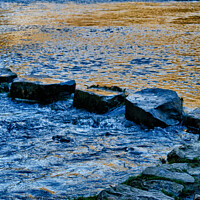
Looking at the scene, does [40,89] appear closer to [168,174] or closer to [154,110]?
[154,110]

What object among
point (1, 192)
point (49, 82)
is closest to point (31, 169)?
point (1, 192)

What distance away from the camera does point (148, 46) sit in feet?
63.3

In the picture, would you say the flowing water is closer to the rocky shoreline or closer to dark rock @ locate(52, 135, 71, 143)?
dark rock @ locate(52, 135, 71, 143)

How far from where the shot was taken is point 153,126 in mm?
8555

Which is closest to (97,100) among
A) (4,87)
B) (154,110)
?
(154,110)

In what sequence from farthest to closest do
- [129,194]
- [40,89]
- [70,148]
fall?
[40,89] < [70,148] < [129,194]

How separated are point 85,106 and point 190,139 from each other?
338 cm

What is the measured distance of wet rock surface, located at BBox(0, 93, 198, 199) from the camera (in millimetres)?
6037

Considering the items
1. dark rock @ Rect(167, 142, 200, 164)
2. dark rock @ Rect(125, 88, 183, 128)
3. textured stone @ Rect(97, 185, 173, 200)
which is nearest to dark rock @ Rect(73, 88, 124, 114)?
dark rock @ Rect(125, 88, 183, 128)

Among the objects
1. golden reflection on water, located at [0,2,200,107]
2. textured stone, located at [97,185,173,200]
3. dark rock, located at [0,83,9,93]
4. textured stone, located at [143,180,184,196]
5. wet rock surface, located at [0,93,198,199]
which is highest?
golden reflection on water, located at [0,2,200,107]

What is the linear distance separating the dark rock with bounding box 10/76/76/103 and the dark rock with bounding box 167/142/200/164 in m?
5.06

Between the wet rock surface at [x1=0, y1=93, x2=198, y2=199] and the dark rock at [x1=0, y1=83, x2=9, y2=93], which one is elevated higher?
the dark rock at [x1=0, y1=83, x2=9, y2=93]

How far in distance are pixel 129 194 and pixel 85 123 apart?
177 inches

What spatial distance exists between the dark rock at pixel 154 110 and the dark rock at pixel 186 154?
69.5 inches
